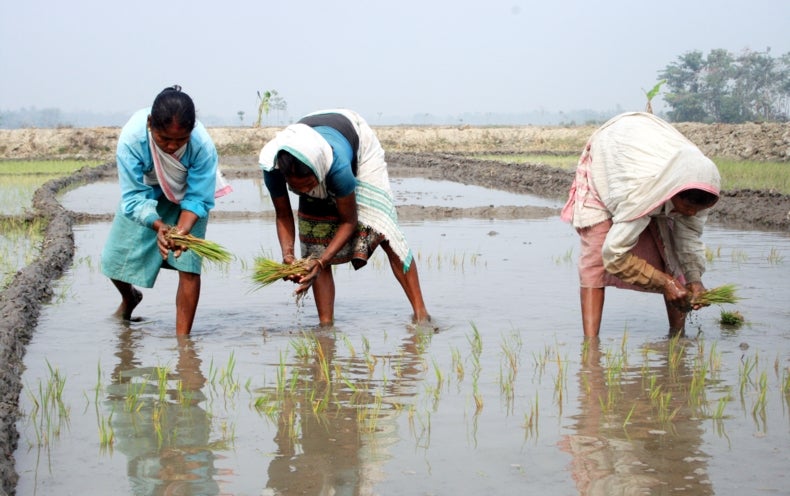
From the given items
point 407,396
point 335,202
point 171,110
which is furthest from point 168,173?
point 407,396

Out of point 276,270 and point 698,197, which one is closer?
point 698,197

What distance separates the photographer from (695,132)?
26.1 metres

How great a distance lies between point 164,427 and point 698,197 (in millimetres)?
Answer: 2381

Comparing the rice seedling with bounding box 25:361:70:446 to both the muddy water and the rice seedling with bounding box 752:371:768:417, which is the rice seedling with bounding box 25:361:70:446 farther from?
the rice seedling with bounding box 752:371:768:417

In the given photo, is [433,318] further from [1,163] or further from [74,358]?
[1,163]

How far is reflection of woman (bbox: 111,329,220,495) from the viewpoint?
3.03 metres

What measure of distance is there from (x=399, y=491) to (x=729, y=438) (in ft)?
4.06

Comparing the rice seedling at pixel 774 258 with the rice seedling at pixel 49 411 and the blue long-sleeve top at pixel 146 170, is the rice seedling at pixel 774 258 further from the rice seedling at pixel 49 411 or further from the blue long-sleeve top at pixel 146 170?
the rice seedling at pixel 49 411

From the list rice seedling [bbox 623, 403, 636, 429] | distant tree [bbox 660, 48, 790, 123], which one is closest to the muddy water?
rice seedling [bbox 623, 403, 636, 429]

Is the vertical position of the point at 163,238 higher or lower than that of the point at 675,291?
higher

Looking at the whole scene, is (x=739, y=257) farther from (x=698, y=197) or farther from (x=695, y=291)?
(x=698, y=197)

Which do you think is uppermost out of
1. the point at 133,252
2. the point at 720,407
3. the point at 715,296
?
the point at 133,252

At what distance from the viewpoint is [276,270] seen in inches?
193

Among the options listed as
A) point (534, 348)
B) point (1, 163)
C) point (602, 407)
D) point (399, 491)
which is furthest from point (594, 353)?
point (1, 163)
